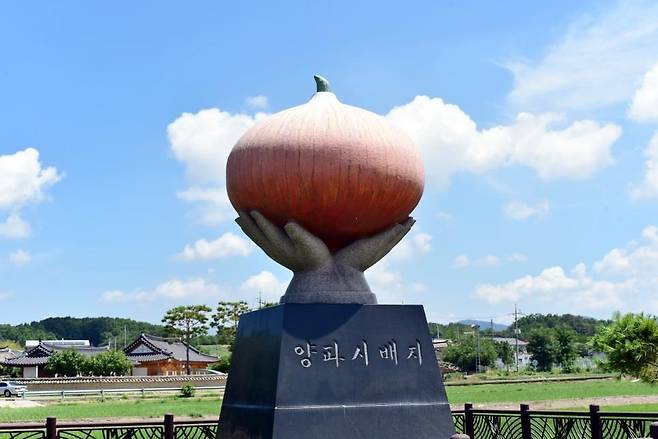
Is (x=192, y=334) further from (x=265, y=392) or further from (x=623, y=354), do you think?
(x=265, y=392)

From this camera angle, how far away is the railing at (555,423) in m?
10.5

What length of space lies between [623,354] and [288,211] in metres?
20.2

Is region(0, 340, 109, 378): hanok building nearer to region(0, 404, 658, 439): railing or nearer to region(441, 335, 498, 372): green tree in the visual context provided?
region(441, 335, 498, 372): green tree

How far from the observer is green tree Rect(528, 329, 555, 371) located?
278 ft

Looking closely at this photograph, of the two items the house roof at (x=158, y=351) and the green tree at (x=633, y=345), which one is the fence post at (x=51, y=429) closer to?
the green tree at (x=633, y=345)

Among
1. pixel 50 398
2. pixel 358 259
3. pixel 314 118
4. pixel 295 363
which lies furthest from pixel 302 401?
pixel 50 398

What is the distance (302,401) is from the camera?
796 centimetres

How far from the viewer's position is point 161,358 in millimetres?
71688

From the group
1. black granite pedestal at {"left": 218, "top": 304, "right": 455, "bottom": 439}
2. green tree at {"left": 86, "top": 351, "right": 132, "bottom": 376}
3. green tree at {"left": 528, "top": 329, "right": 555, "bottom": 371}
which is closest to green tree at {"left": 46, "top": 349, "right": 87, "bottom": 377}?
green tree at {"left": 86, "top": 351, "right": 132, "bottom": 376}

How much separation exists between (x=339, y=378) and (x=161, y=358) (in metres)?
66.3

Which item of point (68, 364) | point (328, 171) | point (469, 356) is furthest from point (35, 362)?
point (328, 171)

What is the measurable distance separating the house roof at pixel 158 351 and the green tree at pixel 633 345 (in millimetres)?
52336

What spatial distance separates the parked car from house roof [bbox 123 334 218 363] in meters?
20.0

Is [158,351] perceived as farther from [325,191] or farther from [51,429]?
[325,191]
